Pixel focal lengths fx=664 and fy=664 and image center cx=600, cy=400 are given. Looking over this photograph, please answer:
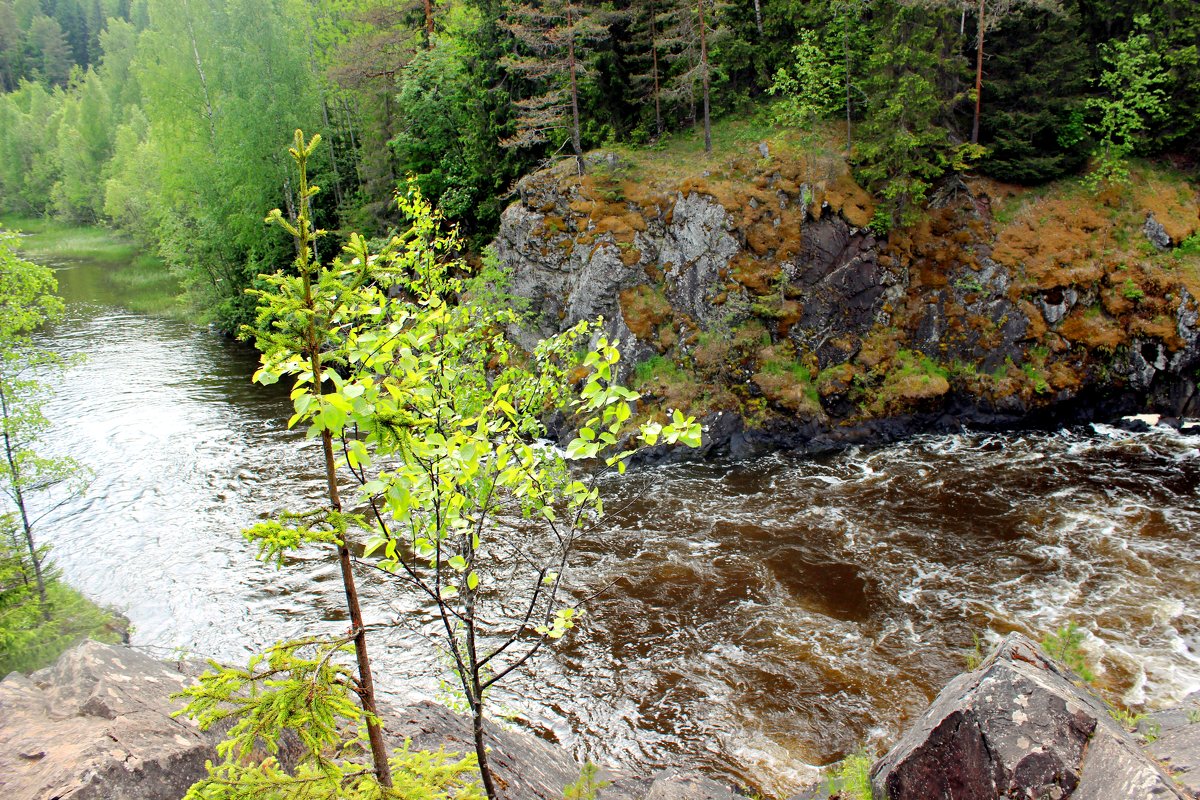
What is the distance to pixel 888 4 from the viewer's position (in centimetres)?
1920

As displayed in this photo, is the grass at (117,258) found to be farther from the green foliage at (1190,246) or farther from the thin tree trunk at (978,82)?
the green foliage at (1190,246)

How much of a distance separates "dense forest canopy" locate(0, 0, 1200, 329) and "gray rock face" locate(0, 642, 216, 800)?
1778cm

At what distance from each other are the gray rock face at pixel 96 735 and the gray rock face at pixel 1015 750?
6397 mm

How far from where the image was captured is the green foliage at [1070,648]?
9.52 m

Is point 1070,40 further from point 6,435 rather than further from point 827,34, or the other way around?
point 6,435

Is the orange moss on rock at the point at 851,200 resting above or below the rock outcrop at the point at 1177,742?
above

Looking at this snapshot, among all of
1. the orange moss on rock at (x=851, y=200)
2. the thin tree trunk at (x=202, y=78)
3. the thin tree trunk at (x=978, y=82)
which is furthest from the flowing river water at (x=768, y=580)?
the thin tree trunk at (x=202, y=78)

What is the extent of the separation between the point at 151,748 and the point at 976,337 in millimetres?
19769

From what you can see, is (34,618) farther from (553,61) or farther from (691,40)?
(691,40)

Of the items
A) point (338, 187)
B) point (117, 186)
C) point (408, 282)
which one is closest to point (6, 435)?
point (408, 282)

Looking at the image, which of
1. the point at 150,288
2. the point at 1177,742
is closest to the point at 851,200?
the point at 1177,742

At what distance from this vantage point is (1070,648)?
389 inches

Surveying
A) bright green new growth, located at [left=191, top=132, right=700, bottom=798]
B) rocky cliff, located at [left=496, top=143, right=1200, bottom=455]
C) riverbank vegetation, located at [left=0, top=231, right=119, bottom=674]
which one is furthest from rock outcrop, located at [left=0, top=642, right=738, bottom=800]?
rocky cliff, located at [left=496, top=143, right=1200, bottom=455]

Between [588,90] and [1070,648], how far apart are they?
69.2 feet
